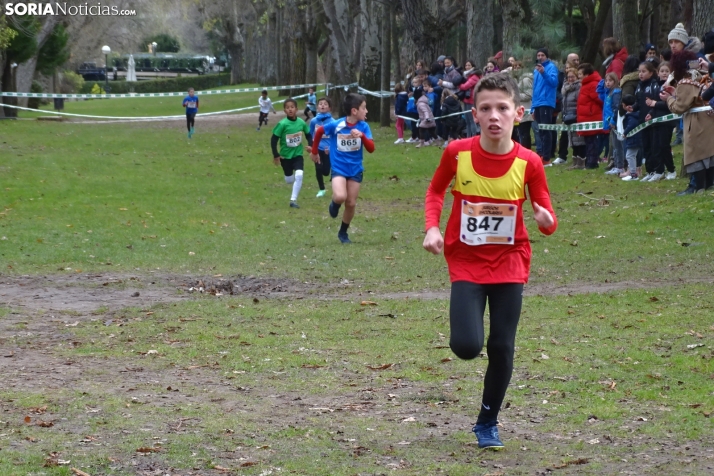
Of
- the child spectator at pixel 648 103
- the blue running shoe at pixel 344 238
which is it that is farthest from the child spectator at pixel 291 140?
the child spectator at pixel 648 103

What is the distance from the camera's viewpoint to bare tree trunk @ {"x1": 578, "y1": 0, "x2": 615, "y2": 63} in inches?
1208

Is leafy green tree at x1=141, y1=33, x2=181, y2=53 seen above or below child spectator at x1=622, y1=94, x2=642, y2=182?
above

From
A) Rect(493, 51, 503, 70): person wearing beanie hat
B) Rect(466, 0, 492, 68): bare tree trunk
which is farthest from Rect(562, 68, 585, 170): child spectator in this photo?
Rect(466, 0, 492, 68): bare tree trunk

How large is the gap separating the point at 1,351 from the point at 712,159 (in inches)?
430

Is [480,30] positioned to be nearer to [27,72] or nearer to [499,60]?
[499,60]

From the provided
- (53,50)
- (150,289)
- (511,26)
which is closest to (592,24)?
(511,26)

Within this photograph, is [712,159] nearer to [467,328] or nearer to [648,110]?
[648,110]

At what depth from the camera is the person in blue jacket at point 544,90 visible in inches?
832

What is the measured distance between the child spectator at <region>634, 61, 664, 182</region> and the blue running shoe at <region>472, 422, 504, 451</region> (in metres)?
12.2

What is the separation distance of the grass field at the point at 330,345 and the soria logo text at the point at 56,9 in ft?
76.7

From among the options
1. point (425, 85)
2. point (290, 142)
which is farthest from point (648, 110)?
point (425, 85)

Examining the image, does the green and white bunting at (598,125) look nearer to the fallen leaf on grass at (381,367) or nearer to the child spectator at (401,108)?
the fallen leaf on grass at (381,367)

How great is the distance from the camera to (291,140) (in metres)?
18.3

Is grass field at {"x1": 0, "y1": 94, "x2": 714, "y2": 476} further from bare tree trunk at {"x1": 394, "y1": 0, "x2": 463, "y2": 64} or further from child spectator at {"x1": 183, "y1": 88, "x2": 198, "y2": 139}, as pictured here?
child spectator at {"x1": 183, "y1": 88, "x2": 198, "y2": 139}
